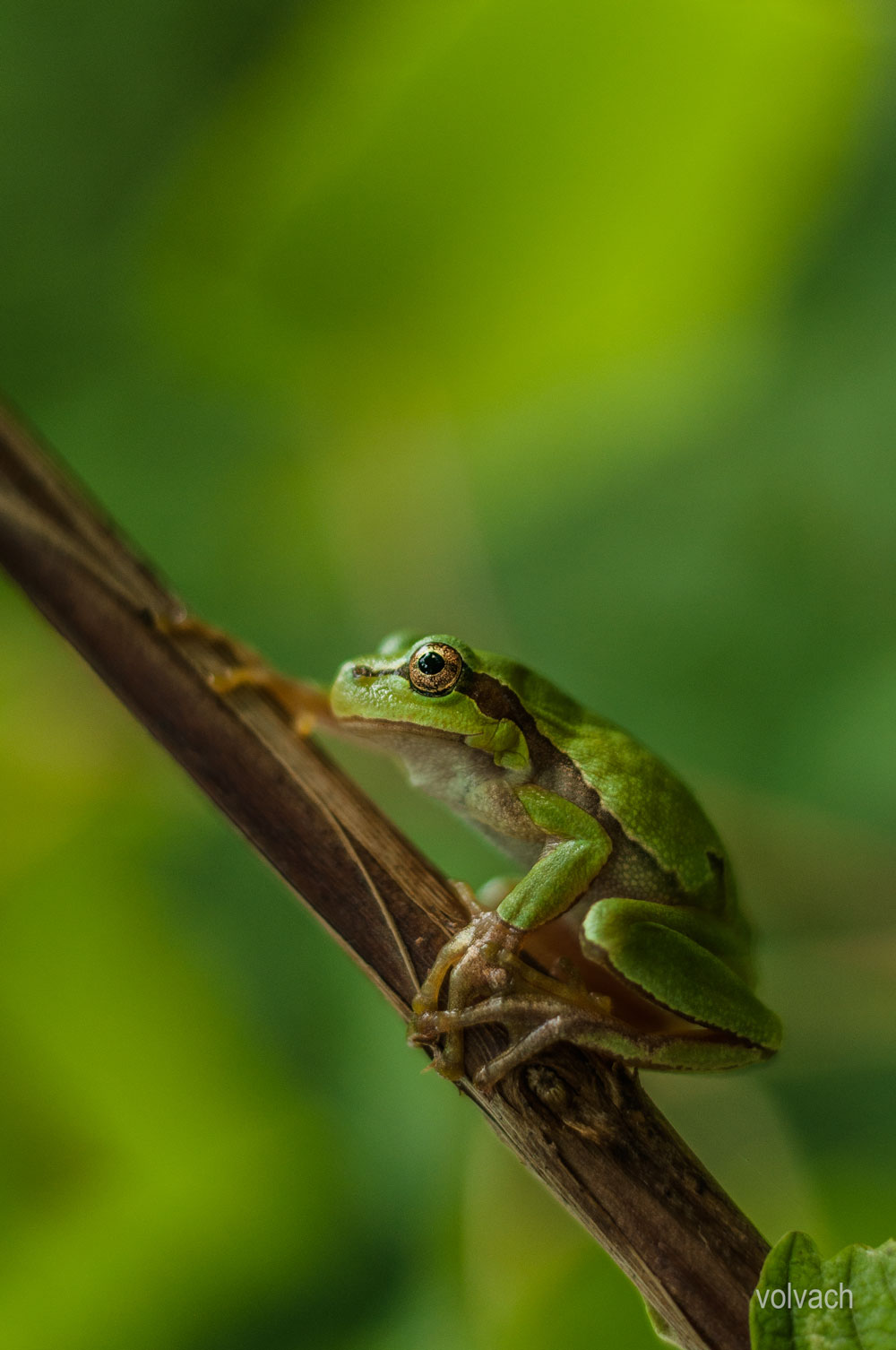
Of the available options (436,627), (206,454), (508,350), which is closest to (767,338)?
(508,350)

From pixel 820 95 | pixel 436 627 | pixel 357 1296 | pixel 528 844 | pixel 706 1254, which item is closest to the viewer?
pixel 706 1254

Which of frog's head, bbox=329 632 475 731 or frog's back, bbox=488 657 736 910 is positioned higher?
frog's head, bbox=329 632 475 731

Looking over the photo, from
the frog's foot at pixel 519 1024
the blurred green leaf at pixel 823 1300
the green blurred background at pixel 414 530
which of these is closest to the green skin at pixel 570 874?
the frog's foot at pixel 519 1024

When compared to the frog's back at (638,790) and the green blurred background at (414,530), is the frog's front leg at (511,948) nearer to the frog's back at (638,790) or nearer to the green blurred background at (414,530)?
the frog's back at (638,790)

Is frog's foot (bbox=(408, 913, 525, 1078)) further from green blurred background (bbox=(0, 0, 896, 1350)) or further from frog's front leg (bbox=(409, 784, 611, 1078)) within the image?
green blurred background (bbox=(0, 0, 896, 1350))

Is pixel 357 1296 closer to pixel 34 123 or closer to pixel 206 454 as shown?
pixel 206 454

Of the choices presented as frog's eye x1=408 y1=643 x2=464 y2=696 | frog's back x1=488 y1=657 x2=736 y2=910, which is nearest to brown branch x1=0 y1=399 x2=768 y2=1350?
frog's eye x1=408 y1=643 x2=464 y2=696

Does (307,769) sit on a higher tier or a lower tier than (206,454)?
lower
